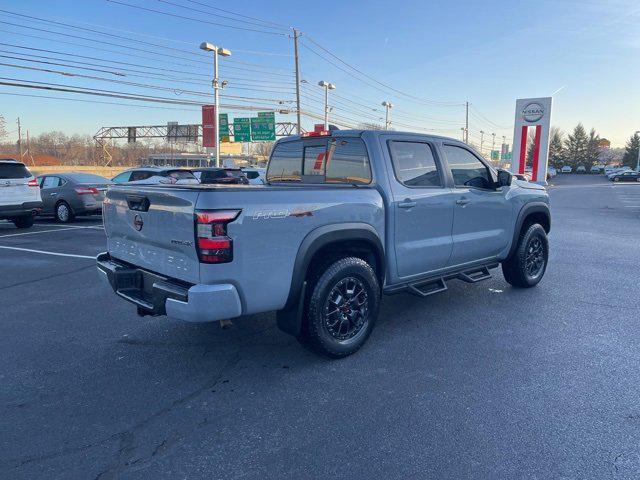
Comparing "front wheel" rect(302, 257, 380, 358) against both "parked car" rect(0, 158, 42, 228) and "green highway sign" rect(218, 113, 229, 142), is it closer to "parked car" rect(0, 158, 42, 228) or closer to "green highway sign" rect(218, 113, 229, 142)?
"parked car" rect(0, 158, 42, 228)

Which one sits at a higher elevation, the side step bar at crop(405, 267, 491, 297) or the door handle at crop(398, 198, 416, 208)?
the door handle at crop(398, 198, 416, 208)

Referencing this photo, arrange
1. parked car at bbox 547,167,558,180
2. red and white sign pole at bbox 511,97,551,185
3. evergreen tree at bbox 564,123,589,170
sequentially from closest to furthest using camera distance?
red and white sign pole at bbox 511,97,551,185 → parked car at bbox 547,167,558,180 → evergreen tree at bbox 564,123,589,170

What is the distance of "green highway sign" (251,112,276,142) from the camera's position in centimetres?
4378

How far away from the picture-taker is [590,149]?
96.1 m

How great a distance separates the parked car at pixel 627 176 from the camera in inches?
2170

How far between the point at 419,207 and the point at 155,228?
2.44 m

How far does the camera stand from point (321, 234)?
3631mm

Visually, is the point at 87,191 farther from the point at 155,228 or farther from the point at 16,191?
the point at 155,228

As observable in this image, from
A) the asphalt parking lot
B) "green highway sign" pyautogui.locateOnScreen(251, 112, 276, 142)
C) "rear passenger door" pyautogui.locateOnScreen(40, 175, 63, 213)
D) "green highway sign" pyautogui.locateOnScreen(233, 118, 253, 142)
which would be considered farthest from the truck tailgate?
"green highway sign" pyautogui.locateOnScreen(233, 118, 253, 142)

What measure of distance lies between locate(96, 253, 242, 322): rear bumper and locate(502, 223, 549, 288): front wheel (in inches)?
164

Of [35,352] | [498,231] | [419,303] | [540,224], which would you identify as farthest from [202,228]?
[540,224]

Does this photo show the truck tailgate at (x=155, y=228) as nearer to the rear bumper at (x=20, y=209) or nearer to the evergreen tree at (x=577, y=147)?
the rear bumper at (x=20, y=209)

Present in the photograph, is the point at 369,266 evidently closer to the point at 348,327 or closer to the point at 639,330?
the point at 348,327

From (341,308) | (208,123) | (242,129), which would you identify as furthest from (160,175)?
(242,129)
